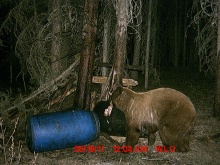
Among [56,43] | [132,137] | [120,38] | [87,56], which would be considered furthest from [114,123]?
[56,43]

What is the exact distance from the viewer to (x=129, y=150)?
6.08 metres

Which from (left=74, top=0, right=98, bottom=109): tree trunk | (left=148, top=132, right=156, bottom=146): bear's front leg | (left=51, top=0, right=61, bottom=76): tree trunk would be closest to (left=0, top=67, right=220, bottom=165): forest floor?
(left=148, top=132, right=156, bottom=146): bear's front leg

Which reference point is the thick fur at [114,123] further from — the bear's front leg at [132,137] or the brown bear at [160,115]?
the bear's front leg at [132,137]

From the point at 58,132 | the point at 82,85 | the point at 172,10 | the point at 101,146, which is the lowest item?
the point at 101,146

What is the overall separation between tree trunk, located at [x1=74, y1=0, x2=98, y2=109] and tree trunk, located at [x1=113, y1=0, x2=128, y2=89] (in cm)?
60

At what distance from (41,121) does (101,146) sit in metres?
1.60

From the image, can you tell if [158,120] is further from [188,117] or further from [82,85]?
[82,85]

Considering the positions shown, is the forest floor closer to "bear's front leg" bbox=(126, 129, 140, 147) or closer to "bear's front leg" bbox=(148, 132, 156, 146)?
"bear's front leg" bbox=(148, 132, 156, 146)

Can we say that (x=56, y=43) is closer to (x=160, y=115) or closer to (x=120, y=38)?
(x=120, y=38)

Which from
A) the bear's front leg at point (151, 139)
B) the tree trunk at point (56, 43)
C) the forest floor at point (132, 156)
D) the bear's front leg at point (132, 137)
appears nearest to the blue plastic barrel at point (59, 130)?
the forest floor at point (132, 156)

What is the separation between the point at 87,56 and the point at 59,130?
2247 mm

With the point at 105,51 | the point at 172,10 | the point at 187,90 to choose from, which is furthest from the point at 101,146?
the point at 172,10

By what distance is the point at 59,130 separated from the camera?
572 cm

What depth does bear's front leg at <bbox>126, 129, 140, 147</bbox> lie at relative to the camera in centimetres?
603
